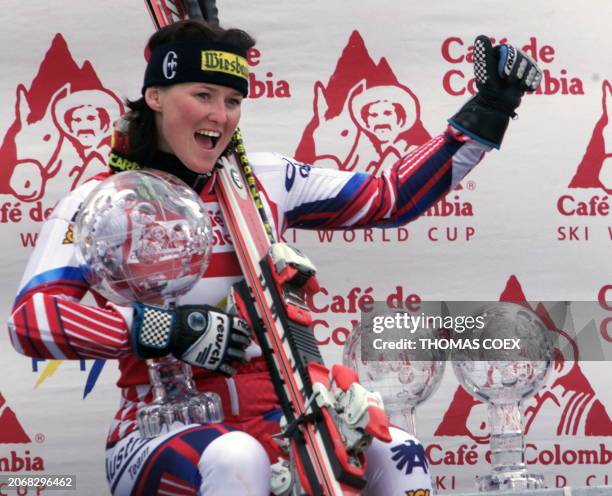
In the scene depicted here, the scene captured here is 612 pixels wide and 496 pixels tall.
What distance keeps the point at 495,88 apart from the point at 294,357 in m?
0.78

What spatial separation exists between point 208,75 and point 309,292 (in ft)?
1.57

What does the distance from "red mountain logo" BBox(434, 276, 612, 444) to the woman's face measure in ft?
3.16

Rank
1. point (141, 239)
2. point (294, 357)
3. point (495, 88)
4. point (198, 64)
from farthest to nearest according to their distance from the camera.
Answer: point (495, 88), point (198, 64), point (294, 357), point (141, 239)

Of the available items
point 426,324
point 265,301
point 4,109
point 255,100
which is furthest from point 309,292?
point 4,109

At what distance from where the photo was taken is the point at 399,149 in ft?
11.4

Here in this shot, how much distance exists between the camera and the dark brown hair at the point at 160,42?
2.82 meters

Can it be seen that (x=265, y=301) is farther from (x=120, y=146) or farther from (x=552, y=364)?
(x=552, y=364)

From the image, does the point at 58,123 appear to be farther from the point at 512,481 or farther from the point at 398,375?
the point at 512,481

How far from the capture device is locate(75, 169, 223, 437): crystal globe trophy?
2490mm

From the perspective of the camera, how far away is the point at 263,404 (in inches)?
109

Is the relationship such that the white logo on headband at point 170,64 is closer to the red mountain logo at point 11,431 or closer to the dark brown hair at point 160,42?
the dark brown hair at point 160,42

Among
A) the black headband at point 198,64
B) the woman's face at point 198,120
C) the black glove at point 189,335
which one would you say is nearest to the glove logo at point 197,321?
the black glove at point 189,335

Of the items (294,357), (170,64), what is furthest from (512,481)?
(170,64)

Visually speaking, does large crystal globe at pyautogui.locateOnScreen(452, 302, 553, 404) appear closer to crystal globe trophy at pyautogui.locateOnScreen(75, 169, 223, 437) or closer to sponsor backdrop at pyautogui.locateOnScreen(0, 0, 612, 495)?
sponsor backdrop at pyautogui.locateOnScreen(0, 0, 612, 495)
